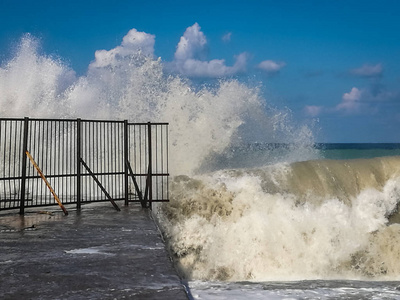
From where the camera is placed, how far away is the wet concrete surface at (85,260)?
3.86 meters

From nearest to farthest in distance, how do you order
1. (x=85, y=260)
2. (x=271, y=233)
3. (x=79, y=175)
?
(x=85, y=260) → (x=79, y=175) → (x=271, y=233)

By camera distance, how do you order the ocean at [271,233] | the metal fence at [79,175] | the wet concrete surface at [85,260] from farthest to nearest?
1. the ocean at [271,233]
2. the metal fence at [79,175]
3. the wet concrete surface at [85,260]

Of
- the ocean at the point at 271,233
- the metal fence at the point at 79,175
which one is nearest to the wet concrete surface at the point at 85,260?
the metal fence at the point at 79,175

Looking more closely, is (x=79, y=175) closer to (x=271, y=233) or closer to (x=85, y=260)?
(x=85, y=260)

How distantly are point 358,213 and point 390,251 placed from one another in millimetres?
1985

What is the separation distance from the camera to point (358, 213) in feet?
45.6

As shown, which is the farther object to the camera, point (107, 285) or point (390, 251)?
point (390, 251)

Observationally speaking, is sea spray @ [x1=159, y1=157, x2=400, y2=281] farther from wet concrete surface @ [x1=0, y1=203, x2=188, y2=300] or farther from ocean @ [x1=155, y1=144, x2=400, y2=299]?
wet concrete surface @ [x1=0, y1=203, x2=188, y2=300]

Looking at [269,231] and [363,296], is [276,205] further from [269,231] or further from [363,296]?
[363,296]

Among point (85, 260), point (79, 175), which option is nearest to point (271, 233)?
point (79, 175)

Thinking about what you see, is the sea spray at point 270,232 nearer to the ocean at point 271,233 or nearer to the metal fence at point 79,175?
the ocean at point 271,233

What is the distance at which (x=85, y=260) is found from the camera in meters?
5.02

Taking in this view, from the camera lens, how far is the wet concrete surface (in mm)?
3859

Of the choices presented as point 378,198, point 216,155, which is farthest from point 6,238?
point 216,155
